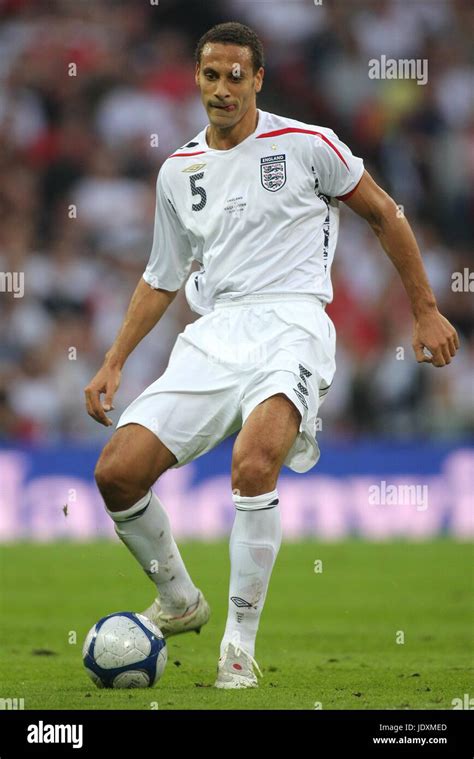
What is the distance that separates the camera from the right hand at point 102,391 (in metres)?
5.90

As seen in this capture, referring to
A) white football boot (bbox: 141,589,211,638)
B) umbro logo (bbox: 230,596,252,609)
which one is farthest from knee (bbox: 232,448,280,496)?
white football boot (bbox: 141,589,211,638)

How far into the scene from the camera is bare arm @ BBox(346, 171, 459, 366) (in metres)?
5.60

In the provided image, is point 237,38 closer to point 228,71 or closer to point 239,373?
point 228,71

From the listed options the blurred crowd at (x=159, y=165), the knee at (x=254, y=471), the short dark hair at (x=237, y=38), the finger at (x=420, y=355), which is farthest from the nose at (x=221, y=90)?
the blurred crowd at (x=159, y=165)

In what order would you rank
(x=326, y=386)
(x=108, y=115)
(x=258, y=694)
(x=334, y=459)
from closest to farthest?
(x=258, y=694), (x=326, y=386), (x=334, y=459), (x=108, y=115)

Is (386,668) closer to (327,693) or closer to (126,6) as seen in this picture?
(327,693)

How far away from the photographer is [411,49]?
15836 millimetres

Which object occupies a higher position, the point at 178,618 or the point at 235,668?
the point at 178,618

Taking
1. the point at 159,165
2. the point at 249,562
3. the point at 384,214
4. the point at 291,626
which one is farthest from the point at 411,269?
the point at 159,165

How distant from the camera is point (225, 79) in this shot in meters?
5.63

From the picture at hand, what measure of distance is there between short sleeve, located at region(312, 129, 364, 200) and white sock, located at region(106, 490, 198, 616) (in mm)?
1505

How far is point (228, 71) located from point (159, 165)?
30.8 ft

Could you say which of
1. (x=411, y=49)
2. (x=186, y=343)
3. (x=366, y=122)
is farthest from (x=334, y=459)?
(x=186, y=343)
